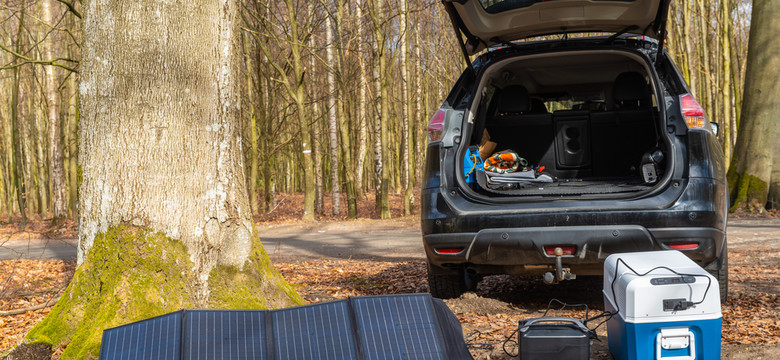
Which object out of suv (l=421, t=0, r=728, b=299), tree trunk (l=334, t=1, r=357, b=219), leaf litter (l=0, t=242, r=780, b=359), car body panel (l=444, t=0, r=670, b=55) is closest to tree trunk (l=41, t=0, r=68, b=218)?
tree trunk (l=334, t=1, r=357, b=219)

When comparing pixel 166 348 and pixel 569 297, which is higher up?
pixel 166 348

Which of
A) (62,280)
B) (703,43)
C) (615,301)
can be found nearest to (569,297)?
(615,301)

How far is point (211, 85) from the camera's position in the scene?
3791mm

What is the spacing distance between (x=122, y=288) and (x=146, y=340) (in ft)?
2.94

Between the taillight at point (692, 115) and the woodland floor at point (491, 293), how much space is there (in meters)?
1.21

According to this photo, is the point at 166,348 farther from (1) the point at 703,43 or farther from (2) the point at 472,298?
(1) the point at 703,43

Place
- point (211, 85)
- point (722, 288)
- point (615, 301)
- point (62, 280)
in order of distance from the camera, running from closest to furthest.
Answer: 1. point (615, 301)
2. point (211, 85)
3. point (722, 288)
4. point (62, 280)

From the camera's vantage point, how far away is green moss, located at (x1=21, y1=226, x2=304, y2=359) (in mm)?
3404

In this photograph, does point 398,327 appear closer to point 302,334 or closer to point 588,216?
point 302,334

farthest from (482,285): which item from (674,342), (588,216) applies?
(674,342)

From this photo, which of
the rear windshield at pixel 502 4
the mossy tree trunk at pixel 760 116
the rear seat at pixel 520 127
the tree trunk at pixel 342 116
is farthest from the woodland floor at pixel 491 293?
the tree trunk at pixel 342 116

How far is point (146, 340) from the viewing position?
2658mm

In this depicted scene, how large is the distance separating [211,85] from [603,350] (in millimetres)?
2695

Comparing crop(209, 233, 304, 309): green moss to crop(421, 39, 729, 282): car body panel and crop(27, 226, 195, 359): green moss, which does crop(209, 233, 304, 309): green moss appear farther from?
crop(421, 39, 729, 282): car body panel
